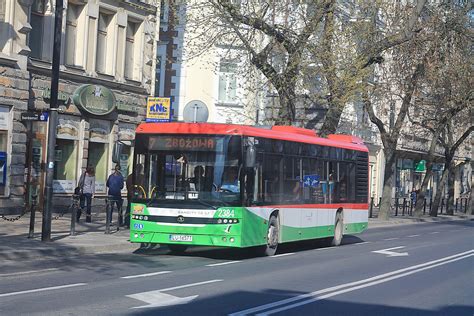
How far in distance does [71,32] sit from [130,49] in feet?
12.1

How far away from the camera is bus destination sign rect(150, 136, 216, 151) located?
16234mm

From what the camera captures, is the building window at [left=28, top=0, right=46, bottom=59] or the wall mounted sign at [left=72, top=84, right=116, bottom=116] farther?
the wall mounted sign at [left=72, top=84, right=116, bottom=116]

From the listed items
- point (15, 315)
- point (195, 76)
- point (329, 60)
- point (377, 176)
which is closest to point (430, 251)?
point (329, 60)

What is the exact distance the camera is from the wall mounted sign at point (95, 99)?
26188 mm

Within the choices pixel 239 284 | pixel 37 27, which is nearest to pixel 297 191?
pixel 239 284

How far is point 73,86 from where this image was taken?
86.2 feet

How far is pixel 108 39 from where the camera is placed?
28.2 m

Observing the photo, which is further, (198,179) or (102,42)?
(102,42)

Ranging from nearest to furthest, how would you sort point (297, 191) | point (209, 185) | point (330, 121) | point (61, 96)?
1. point (209, 185)
2. point (297, 191)
3. point (61, 96)
4. point (330, 121)

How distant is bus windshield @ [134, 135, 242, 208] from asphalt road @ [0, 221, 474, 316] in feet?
4.42

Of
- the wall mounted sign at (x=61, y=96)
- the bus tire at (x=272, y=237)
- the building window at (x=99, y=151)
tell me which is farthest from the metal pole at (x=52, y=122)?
the building window at (x=99, y=151)

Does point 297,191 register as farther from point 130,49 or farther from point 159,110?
point 130,49

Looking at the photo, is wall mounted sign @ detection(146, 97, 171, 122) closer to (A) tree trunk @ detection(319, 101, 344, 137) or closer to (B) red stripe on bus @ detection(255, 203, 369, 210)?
(B) red stripe on bus @ detection(255, 203, 369, 210)

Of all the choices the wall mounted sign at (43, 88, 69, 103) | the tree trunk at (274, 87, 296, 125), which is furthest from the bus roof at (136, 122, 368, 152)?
the wall mounted sign at (43, 88, 69, 103)
